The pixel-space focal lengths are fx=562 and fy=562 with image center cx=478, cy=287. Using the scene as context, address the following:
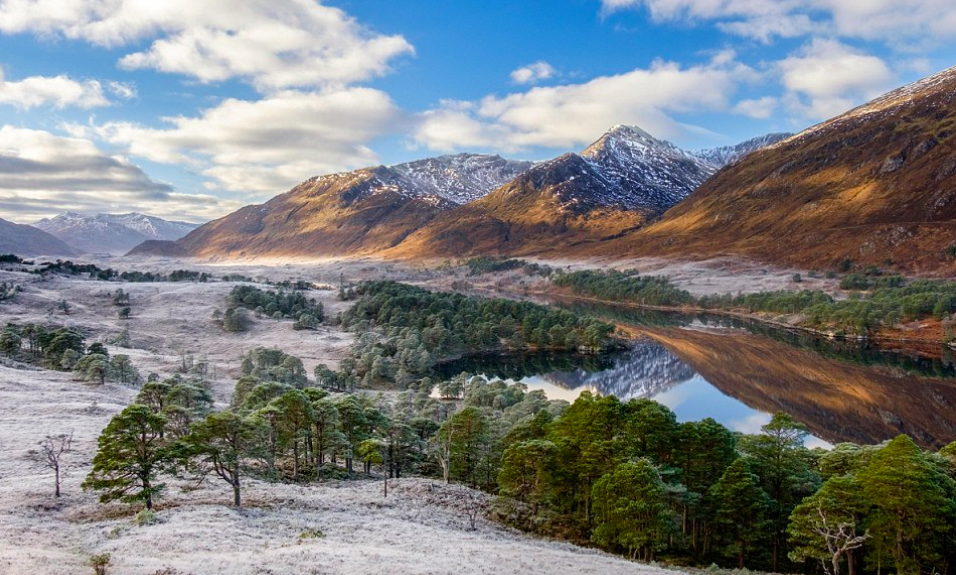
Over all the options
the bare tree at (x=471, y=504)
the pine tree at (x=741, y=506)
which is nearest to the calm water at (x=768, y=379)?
the pine tree at (x=741, y=506)

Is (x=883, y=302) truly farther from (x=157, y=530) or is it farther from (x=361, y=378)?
(x=157, y=530)

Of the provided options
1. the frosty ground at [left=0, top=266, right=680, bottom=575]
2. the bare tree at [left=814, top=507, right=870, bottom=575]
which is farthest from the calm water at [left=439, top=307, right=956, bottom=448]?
the frosty ground at [left=0, top=266, right=680, bottom=575]

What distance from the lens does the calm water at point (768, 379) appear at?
252 ft

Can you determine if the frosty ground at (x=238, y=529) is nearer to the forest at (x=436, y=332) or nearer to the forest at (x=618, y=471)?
the forest at (x=618, y=471)

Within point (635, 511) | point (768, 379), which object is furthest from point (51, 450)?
point (768, 379)

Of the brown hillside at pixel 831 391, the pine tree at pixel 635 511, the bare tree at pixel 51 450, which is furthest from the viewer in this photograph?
the brown hillside at pixel 831 391

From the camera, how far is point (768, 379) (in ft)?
A: 324

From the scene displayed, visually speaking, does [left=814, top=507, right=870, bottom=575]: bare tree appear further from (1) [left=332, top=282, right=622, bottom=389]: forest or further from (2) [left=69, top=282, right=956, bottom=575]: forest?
(1) [left=332, top=282, right=622, bottom=389]: forest

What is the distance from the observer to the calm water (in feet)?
252

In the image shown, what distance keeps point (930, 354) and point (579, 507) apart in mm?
104423

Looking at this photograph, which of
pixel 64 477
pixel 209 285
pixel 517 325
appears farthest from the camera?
pixel 209 285

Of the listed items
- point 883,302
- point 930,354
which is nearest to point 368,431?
point 930,354

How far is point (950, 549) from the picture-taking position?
30.1 meters

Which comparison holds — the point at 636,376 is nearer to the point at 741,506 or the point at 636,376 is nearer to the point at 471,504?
the point at 741,506
